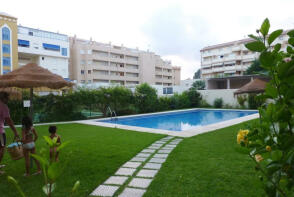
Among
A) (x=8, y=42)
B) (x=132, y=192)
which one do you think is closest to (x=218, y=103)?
(x=132, y=192)

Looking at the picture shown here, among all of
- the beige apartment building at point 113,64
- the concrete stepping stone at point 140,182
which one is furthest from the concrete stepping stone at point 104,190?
the beige apartment building at point 113,64

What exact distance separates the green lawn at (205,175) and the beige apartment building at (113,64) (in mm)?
46946

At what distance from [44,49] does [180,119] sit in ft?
120

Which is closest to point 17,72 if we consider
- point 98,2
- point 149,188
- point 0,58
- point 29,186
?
point 29,186

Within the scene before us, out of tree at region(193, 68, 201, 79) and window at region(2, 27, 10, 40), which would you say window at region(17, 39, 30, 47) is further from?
tree at region(193, 68, 201, 79)

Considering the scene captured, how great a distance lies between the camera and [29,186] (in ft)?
12.5

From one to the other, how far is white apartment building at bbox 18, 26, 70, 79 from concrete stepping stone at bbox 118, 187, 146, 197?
42.8m

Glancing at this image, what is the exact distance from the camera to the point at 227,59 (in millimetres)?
51500

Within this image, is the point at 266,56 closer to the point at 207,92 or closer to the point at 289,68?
the point at 289,68

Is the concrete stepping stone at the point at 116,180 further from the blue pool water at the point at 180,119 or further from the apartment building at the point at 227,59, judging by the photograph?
the apartment building at the point at 227,59

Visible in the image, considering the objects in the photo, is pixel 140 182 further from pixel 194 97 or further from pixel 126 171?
pixel 194 97

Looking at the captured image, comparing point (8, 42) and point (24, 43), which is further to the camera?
point (24, 43)

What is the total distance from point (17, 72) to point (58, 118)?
989cm

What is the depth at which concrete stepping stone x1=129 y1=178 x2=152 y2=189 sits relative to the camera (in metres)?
3.78
